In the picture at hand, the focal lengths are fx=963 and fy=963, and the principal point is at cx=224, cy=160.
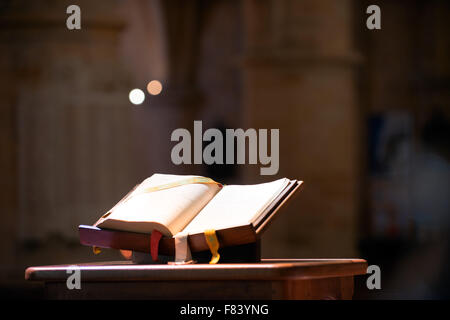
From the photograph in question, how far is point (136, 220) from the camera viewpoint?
197cm

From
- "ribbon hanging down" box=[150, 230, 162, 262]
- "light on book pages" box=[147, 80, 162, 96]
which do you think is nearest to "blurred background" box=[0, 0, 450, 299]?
"ribbon hanging down" box=[150, 230, 162, 262]

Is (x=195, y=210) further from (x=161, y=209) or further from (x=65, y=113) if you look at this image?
(x=65, y=113)

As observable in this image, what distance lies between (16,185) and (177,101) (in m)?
8.67

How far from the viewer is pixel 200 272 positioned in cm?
173

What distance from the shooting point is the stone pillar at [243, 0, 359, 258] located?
1009cm

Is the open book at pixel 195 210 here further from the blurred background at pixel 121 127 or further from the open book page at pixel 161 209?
the blurred background at pixel 121 127

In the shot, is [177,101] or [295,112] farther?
[177,101]

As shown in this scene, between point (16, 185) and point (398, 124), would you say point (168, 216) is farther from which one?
point (398, 124)

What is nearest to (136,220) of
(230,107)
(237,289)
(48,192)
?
(237,289)

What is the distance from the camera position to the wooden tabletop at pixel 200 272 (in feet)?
5.55

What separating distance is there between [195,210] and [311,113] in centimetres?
829

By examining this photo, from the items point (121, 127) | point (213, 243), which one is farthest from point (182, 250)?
point (121, 127)

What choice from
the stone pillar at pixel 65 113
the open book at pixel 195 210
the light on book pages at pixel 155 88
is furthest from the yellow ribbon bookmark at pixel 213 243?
the light on book pages at pixel 155 88

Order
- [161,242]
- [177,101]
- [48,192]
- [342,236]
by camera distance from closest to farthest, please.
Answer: [161,242]
[48,192]
[342,236]
[177,101]
